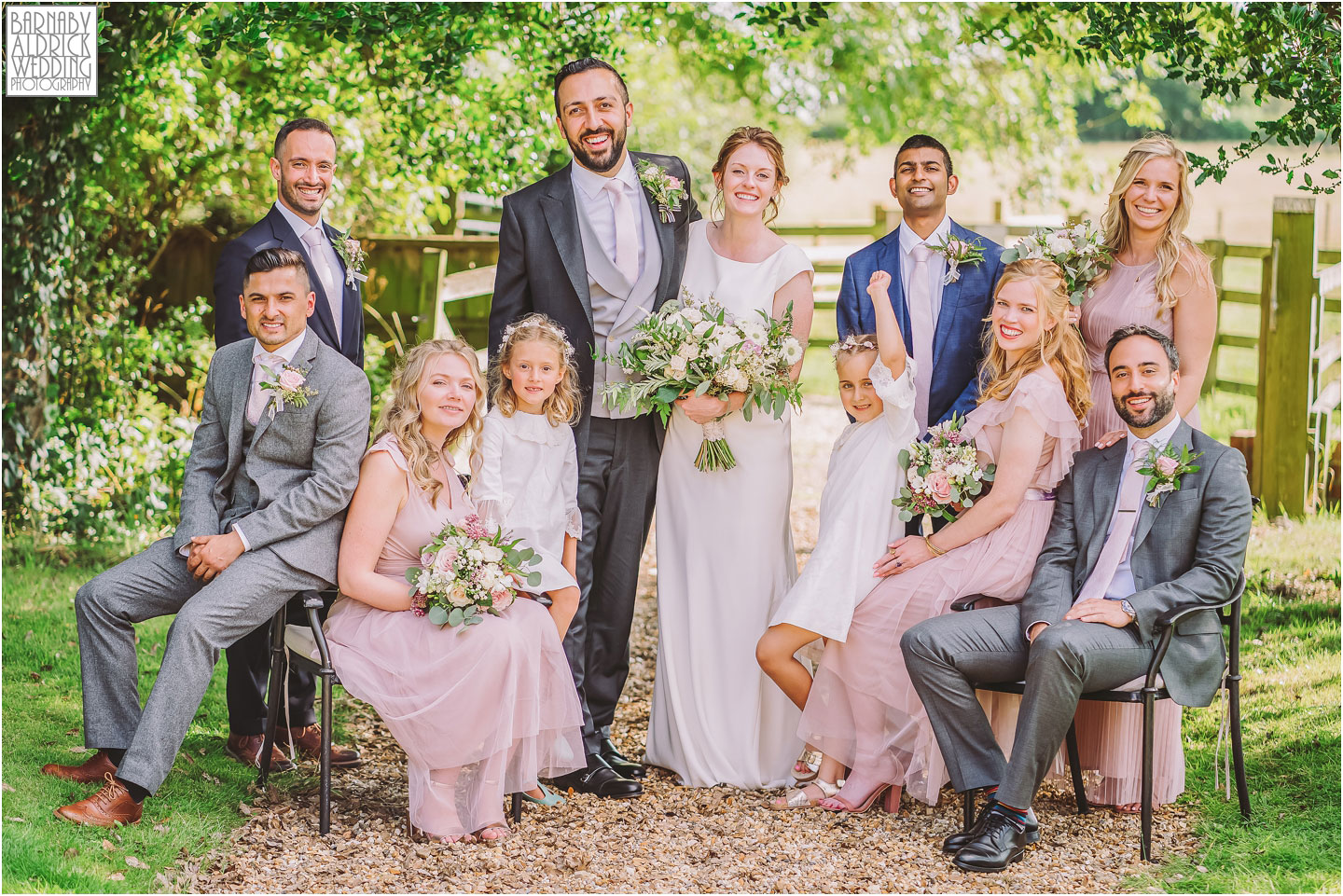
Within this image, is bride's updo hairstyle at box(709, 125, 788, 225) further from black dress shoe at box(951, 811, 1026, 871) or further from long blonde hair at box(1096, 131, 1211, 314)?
black dress shoe at box(951, 811, 1026, 871)

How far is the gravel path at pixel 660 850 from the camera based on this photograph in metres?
4.01

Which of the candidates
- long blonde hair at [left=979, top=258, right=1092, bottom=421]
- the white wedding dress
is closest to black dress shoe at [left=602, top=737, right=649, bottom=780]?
the white wedding dress

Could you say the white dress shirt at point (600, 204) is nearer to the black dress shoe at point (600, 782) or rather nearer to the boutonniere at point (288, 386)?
the boutonniere at point (288, 386)

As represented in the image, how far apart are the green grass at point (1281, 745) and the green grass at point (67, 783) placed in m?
3.17

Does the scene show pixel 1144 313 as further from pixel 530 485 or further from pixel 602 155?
pixel 530 485

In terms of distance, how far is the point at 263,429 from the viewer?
450cm

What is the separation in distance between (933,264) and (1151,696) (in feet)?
6.22

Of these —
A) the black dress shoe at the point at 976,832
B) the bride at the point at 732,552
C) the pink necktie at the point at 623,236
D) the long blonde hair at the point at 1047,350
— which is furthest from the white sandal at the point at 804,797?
the pink necktie at the point at 623,236

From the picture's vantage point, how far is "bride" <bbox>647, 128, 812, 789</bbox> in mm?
4938

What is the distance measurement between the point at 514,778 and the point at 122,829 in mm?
1296

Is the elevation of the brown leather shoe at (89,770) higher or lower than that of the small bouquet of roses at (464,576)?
lower

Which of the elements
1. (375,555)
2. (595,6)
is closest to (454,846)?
(375,555)

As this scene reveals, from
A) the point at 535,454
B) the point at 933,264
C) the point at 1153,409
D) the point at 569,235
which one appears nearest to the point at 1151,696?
the point at 1153,409

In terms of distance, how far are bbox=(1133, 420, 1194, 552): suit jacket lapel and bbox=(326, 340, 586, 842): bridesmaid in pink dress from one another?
6.88ft
